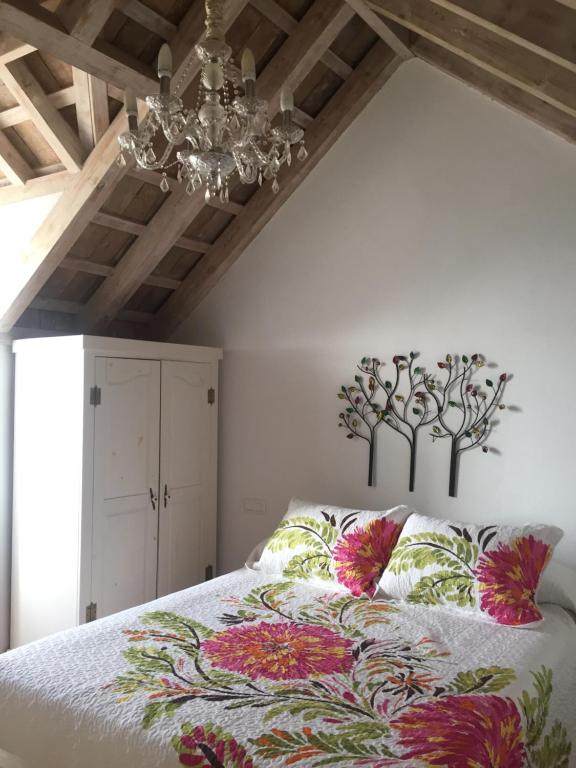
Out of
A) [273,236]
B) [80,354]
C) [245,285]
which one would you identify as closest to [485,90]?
[273,236]

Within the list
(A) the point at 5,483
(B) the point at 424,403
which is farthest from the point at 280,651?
(A) the point at 5,483

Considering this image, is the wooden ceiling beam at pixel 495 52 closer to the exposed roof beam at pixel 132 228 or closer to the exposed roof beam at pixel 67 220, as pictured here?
the exposed roof beam at pixel 67 220

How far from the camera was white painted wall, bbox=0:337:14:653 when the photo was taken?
361cm

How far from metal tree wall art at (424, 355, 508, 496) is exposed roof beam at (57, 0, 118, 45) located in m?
2.05

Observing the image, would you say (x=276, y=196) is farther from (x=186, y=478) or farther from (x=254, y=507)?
(x=254, y=507)

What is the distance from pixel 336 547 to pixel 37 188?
2.13 metres

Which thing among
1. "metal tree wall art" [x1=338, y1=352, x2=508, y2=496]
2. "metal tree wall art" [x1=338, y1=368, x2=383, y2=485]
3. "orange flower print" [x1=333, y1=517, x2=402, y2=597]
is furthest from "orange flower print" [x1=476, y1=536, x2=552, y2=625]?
"metal tree wall art" [x1=338, y1=368, x2=383, y2=485]

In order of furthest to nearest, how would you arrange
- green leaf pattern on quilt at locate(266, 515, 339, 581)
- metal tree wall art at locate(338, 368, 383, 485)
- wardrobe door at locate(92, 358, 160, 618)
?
metal tree wall art at locate(338, 368, 383, 485)
wardrobe door at locate(92, 358, 160, 618)
green leaf pattern on quilt at locate(266, 515, 339, 581)

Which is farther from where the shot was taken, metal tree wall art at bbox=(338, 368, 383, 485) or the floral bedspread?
→ metal tree wall art at bbox=(338, 368, 383, 485)

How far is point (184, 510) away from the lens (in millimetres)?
3857

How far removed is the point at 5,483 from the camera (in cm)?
362

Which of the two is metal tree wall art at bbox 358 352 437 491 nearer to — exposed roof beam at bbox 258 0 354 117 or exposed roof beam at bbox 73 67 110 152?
exposed roof beam at bbox 258 0 354 117

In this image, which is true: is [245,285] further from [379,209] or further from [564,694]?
[564,694]

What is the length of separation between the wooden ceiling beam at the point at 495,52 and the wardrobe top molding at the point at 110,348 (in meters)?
1.91
